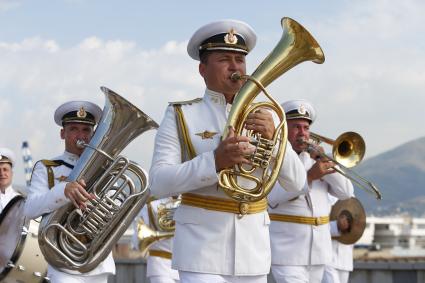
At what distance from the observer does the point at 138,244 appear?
488 inches

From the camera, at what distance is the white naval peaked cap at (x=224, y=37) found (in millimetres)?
6090

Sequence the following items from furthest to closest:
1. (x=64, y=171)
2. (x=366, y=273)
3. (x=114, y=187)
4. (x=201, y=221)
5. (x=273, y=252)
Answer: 1. (x=366, y=273)
2. (x=273, y=252)
3. (x=64, y=171)
4. (x=114, y=187)
5. (x=201, y=221)

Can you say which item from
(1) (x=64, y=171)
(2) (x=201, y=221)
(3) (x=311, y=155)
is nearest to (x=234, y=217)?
(2) (x=201, y=221)

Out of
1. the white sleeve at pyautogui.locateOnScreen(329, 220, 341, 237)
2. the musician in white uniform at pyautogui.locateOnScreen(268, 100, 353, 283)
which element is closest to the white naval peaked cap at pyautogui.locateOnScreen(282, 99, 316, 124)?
the musician in white uniform at pyautogui.locateOnScreen(268, 100, 353, 283)

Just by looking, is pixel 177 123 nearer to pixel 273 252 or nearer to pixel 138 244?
pixel 273 252

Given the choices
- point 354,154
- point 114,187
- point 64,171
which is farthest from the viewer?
point 354,154

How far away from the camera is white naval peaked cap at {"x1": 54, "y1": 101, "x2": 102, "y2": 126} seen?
817 centimetres

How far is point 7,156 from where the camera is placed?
470 inches

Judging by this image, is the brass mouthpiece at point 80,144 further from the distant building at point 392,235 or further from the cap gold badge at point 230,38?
the distant building at point 392,235

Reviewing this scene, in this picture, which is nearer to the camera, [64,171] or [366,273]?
[64,171]

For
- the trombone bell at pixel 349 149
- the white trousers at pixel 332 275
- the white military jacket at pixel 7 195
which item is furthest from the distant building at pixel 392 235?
the trombone bell at pixel 349 149

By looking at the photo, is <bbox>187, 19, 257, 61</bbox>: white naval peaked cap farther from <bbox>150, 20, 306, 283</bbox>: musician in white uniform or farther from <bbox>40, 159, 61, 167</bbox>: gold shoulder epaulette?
<bbox>40, 159, 61, 167</bbox>: gold shoulder epaulette

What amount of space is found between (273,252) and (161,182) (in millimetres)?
3295

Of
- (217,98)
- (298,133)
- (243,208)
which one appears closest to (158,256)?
(298,133)
